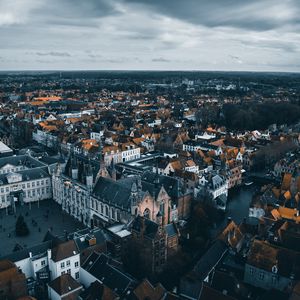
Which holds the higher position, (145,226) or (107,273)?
(145,226)

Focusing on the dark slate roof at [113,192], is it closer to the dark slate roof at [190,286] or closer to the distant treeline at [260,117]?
the dark slate roof at [190,286]

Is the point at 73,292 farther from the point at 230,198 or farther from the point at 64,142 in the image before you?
the point at 64,142

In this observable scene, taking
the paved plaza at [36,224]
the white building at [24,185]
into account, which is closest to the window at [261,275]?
the paved plaza at [36,224]

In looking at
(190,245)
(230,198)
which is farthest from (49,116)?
(190,245)

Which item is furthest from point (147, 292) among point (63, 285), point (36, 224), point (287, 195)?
point (287, 195)

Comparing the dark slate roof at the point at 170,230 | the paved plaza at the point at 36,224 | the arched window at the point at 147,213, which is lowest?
the paved plaza at the point at 36,224

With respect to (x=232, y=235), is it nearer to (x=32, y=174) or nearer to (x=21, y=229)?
(x=21, y=229)
